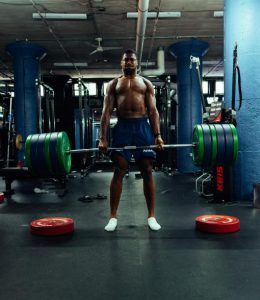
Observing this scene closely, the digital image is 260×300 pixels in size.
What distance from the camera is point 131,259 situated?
5.82 ft

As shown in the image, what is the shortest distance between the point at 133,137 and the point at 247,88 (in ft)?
5.14

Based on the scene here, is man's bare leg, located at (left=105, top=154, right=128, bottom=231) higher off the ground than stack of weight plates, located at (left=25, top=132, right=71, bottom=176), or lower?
lower

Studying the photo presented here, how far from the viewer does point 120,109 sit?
8.13 ft

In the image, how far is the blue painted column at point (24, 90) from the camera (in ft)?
24.0

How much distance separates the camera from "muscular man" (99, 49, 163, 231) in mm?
2416

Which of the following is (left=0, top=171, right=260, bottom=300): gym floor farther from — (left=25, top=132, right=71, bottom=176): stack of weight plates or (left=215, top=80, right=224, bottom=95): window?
(left=215, top=80, right=224, bottom=95): window

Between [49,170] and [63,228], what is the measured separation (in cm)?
46

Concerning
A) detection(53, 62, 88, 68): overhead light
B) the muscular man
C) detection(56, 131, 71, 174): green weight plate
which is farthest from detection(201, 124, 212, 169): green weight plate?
detection(53, 62, 88, 68): overhead light

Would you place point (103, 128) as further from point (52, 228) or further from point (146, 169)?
point (52, 228)

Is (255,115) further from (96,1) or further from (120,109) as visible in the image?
(96,1)

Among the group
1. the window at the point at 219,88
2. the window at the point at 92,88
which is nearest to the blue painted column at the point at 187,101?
the window at the point at 219,88

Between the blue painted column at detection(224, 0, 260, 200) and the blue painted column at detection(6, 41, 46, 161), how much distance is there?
4900 mm

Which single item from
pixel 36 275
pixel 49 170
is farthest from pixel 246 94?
pixel 36 275

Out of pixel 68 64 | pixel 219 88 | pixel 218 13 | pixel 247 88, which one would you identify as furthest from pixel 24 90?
pixel 219 88
